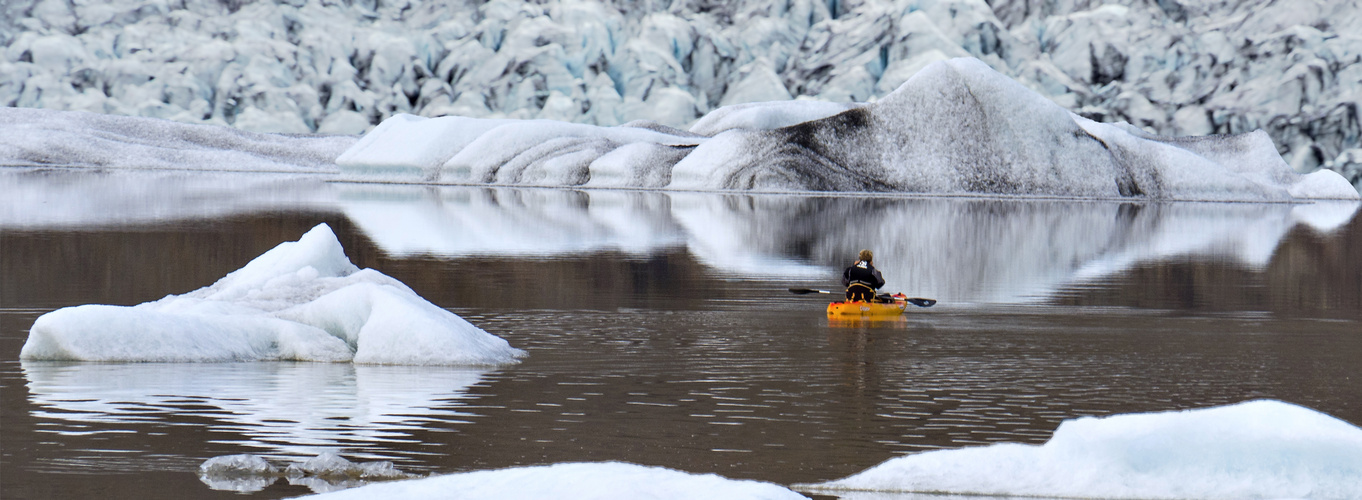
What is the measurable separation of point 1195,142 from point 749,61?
35727mm

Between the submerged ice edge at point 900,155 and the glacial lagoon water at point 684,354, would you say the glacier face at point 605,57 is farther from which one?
the glacial lagoon water at point 684,354

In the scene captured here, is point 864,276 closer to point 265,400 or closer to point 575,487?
point 265,400

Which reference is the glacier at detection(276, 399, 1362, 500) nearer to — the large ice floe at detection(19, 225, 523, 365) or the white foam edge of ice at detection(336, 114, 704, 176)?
the large ice floe at detection(19, 225, 523, 365)

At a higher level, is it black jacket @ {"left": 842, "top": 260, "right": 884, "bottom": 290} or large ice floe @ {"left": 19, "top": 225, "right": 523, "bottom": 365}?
black jacket @ {"left": 842, "top": 260, "right": 884, "bottom": 290}

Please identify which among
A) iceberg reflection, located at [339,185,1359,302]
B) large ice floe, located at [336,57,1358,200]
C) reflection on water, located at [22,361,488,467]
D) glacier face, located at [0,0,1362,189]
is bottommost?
reflection on water, located at [22,361,488,467]

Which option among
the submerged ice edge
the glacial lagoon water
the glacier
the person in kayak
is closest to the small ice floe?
the glacial lagoon water

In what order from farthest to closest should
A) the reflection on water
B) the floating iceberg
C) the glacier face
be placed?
the glacier face
the reflection on water
the floating iceberg

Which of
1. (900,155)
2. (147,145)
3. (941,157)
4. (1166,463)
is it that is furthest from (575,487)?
(147,145)

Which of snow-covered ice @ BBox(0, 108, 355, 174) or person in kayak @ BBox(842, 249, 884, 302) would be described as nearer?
person in kayak @ BBox(842, 249, 884, 302)

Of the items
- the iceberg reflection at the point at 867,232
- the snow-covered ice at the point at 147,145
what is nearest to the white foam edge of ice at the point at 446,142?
the iceberg reflection at the point at 867,232

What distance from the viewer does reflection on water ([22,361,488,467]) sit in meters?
8.61

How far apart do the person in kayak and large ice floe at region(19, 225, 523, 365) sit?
4.87m

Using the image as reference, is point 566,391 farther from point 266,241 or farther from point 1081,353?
point 266,241

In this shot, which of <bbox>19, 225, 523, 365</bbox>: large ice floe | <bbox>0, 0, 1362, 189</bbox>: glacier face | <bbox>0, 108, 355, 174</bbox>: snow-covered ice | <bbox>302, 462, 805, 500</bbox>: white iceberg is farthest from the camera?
<bbox>0, 0, 1362, 189</bbox>: glacier face
